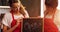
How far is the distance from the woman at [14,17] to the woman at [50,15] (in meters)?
0.14

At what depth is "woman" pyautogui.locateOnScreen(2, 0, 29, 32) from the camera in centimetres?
108

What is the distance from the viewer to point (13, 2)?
109 cm

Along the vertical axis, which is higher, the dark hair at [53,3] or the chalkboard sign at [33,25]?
the dark hair at [53,3]

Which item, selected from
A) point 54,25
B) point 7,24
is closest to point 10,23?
point 7,24

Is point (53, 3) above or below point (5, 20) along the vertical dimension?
above

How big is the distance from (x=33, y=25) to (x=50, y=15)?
0.46ft

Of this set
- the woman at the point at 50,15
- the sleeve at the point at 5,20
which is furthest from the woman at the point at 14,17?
the woman at the point at 50,15

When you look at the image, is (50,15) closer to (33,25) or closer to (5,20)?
(33,25)

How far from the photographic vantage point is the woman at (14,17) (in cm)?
108

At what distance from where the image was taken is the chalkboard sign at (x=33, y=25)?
1053mm

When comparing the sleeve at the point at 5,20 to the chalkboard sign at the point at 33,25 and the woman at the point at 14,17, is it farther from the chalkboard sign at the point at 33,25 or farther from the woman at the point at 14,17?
the chalkboard sign at the point at 33,25

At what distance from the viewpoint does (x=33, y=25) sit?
1056 millimetres

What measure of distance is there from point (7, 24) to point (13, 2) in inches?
6.3

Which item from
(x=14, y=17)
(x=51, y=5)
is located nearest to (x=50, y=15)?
(x=51, y=5)
